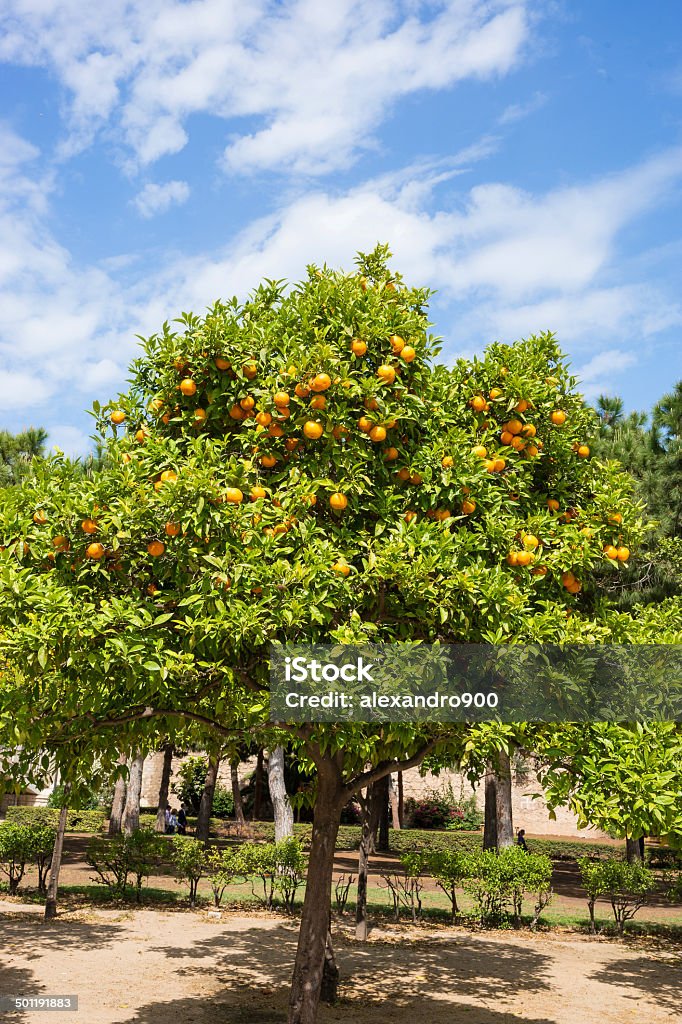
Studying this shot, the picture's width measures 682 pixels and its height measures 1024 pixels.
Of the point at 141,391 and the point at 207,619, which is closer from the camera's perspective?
the point at 207,619

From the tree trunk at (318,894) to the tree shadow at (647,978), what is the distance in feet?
16.6

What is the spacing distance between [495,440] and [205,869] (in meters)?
13.6

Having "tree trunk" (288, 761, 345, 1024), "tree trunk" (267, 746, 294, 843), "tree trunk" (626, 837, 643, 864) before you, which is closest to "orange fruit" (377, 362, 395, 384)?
"tree trunk" (288, 761, 345, 1024)

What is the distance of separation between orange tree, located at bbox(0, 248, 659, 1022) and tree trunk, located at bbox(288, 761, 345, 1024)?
1.02m

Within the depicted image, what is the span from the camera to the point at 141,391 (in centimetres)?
689

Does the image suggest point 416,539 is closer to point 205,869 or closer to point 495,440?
point 495,440

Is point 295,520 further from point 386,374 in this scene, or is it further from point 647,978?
point 647,978

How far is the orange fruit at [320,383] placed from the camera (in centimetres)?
573

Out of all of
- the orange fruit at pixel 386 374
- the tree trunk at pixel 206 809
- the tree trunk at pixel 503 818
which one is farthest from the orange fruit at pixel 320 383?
the tree trunk at pixel 206 809

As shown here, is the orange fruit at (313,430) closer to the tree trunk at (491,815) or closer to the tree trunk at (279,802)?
the tree trunk at (279,802)

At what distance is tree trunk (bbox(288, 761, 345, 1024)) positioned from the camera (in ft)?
25.1

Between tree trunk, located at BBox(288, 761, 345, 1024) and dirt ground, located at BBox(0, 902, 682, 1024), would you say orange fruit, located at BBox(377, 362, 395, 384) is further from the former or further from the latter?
dirt ground, located at BBox(0, 902, 682, 1024)

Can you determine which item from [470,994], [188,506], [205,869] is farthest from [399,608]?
[205,869]

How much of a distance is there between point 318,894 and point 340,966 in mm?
4605
